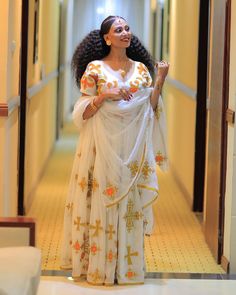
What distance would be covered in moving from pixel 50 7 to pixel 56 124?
2.57 metres

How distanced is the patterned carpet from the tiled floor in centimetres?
28

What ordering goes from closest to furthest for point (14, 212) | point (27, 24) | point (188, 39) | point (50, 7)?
point (14, 212), point (27, 24), point (188, 39), point (50, 7)

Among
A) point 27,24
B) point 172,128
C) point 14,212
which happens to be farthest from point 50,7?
point 14,212

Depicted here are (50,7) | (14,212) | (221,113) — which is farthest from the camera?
→ (50,7)

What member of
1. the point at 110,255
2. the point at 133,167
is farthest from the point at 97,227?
the point at 133,167

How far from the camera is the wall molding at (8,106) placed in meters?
4.84

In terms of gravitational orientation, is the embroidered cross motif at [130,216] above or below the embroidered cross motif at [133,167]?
below

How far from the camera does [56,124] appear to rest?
11.6 m

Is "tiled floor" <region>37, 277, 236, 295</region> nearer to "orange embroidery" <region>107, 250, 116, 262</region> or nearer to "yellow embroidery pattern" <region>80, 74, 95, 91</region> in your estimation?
"orange embroidery" <region>107, 250, 116, 262</region>

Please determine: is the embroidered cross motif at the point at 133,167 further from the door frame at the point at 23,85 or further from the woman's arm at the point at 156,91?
the door frame at the point at 23,85

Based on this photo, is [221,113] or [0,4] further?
[221,113]

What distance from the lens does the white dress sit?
4.55 metres

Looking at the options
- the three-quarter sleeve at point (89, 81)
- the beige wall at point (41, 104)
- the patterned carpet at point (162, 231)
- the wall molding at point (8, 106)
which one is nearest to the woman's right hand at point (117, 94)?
the three-quarter sleeve at point (89, 81)

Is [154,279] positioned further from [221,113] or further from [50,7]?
[50,7]
